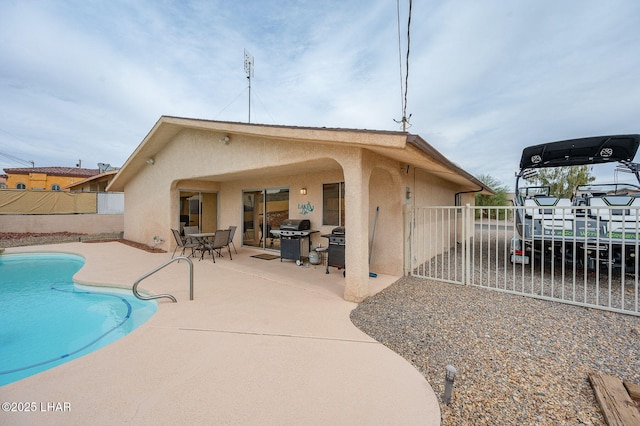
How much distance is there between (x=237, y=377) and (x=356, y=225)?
3.13 metres

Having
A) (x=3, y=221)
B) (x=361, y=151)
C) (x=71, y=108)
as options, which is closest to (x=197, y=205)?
(x=361, y=151)

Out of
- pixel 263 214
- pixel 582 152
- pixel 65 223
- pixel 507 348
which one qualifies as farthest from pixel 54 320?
pixel 65 223

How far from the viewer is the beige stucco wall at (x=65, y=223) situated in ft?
48.9

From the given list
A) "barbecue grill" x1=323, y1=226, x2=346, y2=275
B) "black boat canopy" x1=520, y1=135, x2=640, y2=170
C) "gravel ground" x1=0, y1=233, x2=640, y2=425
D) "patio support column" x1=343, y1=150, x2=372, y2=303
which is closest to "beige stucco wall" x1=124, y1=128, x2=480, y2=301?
"patio support column" x1=343, y1=150, x2=372, y2=303

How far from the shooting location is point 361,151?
4.79 m

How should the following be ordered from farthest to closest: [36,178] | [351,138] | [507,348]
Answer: [36,178] < [351,138] < [507,348]

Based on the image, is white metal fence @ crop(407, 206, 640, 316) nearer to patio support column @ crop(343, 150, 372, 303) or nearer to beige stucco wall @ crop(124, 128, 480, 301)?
beige stucco wall @ crop(124, 128, 480, 301)

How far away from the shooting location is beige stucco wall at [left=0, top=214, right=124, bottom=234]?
14906mm

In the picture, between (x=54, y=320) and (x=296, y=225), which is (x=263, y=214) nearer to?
(x=296, y=225)

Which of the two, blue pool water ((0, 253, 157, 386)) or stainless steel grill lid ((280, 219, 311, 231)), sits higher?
stainless steel grill lid ((280, 219, 311, 231))

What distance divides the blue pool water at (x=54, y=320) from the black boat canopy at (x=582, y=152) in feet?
37.5

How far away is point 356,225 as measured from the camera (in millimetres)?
4918

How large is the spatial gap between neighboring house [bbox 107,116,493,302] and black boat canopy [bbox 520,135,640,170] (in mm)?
Result: 1939

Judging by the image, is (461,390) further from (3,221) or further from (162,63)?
(3,221)
